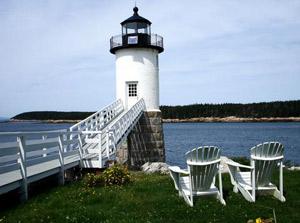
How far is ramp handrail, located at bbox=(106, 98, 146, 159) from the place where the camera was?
1118 centimetres

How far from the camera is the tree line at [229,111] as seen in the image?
103 m

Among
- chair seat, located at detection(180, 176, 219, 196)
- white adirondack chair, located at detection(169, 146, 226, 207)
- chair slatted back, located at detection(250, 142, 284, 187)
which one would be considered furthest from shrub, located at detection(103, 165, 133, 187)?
chair slatted back, located at detection(250, 142, 284, 187)

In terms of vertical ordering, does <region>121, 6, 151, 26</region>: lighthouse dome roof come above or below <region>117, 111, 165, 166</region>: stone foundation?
Answer: above

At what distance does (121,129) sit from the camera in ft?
44.2

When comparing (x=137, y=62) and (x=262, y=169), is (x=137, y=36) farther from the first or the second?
(x=262, y=169)

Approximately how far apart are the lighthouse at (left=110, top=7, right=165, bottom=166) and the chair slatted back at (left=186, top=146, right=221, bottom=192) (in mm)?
12090

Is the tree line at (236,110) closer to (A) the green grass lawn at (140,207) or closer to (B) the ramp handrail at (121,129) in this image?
(B) the ramp handrail at (121,129)

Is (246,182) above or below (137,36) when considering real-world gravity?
below

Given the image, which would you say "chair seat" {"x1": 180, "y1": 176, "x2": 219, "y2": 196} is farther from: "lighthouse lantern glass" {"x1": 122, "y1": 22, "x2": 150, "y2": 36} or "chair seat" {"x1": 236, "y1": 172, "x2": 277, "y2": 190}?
"lighthouse lantern glass" {"x1": 122, "y1": 22, "x2": 150, "y2": 36}

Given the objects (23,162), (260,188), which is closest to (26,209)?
(23,162)

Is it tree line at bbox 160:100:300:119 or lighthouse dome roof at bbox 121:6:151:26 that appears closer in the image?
lighthouse dome roof at bbox 121:6:151:26

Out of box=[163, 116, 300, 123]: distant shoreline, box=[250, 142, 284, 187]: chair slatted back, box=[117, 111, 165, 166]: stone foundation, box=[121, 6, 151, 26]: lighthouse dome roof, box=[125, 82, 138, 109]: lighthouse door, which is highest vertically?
box=[121, 6, 151, 26]: lighthouse dome roof

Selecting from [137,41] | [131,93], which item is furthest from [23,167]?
[137,41]

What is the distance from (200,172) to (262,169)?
1.26 meters
